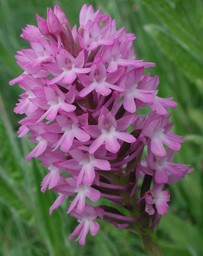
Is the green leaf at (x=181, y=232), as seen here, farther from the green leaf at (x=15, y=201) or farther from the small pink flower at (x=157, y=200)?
the small pink flower at (x=157, y=200)

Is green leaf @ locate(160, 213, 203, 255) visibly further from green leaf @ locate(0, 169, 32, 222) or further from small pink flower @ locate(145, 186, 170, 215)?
small pink flower @ locate(145, 186, 170, 215)

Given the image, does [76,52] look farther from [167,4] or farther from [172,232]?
[172,232]

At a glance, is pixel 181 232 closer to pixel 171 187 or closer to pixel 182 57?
pixel 171 187

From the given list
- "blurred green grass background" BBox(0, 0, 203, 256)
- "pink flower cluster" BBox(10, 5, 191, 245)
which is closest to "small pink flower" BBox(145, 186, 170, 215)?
"pink flower cluster" BBox(10, 5, 191, 245)

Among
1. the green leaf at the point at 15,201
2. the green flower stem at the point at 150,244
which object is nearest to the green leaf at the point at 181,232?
the green leaf at the point at 15,201

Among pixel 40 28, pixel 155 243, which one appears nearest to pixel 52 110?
pixel 40 28
